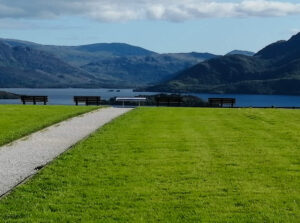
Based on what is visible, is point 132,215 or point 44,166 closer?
point 132,215

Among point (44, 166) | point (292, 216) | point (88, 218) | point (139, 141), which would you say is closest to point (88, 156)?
point (44, 166)

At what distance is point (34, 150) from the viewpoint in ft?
55.9

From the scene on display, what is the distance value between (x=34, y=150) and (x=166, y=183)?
6.96 meters

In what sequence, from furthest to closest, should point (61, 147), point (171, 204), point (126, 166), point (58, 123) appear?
point (58, 123), point (61, 147), point (126, 166), point (171, 204)

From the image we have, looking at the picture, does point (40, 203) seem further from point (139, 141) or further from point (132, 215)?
point (139, 141)

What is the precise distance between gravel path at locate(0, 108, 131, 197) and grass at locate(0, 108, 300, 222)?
0.57m

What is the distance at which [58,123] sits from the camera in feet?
89.0

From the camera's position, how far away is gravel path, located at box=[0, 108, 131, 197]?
41.6 ft

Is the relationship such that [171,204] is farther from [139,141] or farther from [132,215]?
[139,141]

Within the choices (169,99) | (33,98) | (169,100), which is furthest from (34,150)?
(33,98)

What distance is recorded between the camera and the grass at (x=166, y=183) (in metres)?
9.36

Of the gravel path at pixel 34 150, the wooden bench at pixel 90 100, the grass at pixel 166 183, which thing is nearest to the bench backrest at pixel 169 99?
the wooden bench at pixel 90 100

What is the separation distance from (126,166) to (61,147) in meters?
4.96

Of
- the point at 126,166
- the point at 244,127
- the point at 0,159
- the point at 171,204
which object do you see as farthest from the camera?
the point at 244,127
